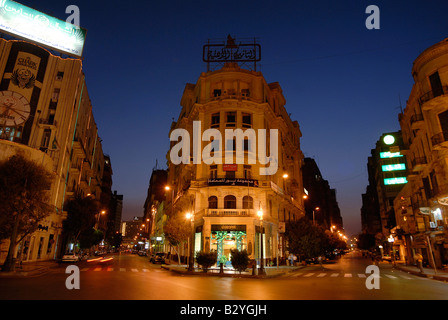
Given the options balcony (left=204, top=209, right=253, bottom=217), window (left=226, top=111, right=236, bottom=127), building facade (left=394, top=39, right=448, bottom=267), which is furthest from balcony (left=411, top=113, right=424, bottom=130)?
balcony (left=204, top=209, right=253, bottom=217)

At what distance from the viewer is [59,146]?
38.8 meters

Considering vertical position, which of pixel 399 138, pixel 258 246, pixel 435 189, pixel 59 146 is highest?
pixel 399 138

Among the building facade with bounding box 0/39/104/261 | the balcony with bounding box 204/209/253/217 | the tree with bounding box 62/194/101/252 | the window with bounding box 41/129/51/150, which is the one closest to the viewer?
the building facade with bounding box 0/39/104/261

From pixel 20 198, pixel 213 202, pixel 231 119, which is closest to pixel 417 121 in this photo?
pixel 231 119

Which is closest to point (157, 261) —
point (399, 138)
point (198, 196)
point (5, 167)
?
point (198, 196)

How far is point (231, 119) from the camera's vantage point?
3859 centimetres

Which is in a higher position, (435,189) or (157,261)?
(435,189)

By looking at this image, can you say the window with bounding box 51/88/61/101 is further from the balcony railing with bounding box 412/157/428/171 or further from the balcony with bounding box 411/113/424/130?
the balcony railing with bounding box 412/157/428/171

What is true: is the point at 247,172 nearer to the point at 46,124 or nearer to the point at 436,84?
the point at 436,84

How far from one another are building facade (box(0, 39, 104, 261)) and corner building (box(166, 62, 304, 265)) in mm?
16342

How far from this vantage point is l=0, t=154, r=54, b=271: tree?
20719 millimetres

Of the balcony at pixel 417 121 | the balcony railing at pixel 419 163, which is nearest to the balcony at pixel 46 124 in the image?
the balcony at pixel 417 121
